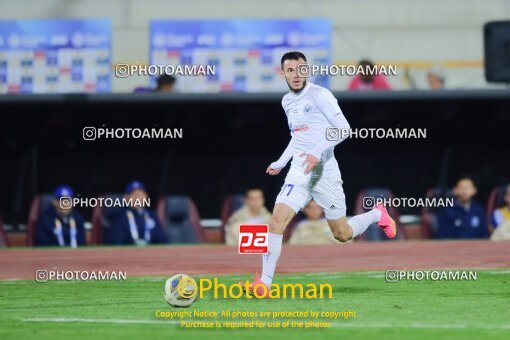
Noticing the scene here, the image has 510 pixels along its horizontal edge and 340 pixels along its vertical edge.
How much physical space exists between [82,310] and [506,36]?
3.52 metres

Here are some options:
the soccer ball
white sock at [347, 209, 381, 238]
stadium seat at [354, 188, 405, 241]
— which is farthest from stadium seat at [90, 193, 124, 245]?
the soccer ball

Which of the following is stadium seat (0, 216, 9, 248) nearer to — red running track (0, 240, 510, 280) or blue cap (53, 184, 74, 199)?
red running track (0, 240, 510, 280)

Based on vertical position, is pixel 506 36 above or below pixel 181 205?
above

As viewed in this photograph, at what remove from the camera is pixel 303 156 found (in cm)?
1027

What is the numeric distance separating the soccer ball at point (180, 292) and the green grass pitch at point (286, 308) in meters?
Result: 0.08

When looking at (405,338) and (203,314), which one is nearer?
(405,338)

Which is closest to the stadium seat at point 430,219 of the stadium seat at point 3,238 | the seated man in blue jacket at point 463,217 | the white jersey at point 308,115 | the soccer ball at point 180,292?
the seated man in blue jacket at point 463,217

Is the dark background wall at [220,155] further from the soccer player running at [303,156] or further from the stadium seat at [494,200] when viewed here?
the soccer player running at [303,156]

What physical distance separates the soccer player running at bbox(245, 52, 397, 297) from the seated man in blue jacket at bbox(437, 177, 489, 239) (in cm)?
520

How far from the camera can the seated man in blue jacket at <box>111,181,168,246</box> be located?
1511cm

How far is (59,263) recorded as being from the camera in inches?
551

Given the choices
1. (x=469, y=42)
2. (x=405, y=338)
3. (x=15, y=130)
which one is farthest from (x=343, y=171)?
(x=405, y=338)

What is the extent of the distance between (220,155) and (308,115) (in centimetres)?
668

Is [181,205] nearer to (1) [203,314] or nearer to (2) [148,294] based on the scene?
(2) [148,294]
